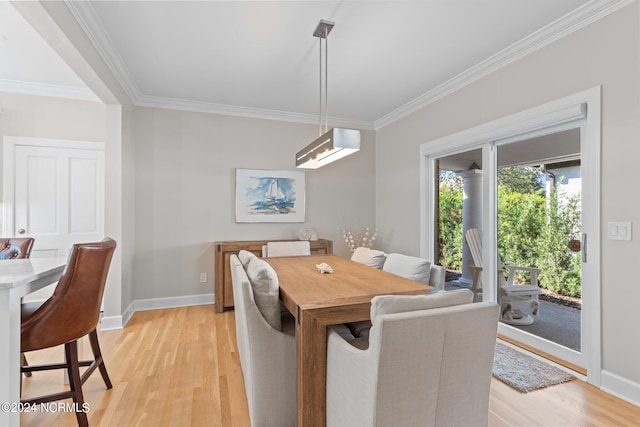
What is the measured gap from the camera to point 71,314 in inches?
64.3

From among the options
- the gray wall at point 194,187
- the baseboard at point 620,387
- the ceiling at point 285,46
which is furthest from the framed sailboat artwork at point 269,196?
the baseboard at point 620,387

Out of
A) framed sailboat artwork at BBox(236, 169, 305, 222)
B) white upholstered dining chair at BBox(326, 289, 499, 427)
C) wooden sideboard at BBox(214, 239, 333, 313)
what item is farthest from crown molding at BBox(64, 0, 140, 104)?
white upholstered dining chair at BBox(326, 289, 499, 427)

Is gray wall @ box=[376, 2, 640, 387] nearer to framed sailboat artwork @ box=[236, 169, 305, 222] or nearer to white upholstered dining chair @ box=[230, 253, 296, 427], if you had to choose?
white upholstered dining chair @ box=[230, 253, 296, 427]

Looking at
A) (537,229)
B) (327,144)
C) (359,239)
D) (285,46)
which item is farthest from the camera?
(359,239)

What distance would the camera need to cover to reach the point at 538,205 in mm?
2709

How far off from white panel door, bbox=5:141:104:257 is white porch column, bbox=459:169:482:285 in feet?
13.8

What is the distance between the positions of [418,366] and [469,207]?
2530 mm

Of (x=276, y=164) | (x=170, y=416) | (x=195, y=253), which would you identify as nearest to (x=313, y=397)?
(x=170, y=416)

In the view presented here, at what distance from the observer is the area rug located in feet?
6.93

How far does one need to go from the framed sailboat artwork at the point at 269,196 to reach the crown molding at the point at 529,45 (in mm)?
1929

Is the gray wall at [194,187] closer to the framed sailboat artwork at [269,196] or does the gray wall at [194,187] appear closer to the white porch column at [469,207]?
the framed sailboat artwork at [269,196]

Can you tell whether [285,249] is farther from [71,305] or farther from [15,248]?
[15,248]

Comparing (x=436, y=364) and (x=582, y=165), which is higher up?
(x=582, y=165)

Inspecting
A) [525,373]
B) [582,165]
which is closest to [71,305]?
[525,373]
